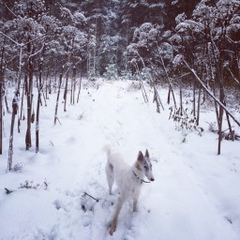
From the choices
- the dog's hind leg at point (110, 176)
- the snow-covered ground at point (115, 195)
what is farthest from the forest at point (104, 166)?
the dog's hind leg at point (110, 176)

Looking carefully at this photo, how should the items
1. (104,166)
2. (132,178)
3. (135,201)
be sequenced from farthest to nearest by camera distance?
(104,166) → (135,201) → (132,178)

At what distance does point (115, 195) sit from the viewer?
4098 millimetres

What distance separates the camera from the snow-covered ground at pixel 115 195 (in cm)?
312

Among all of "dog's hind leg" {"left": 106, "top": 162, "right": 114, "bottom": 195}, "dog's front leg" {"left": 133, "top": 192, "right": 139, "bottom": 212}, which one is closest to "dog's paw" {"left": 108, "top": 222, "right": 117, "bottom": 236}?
"dog's front leg" {"left": 133, "top": 192, "right": 139, "bottom": 212}

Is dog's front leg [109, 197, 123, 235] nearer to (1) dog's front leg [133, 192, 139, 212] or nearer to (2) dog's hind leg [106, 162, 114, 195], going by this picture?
(1) dog's front leg [133, 192, 139, 212]

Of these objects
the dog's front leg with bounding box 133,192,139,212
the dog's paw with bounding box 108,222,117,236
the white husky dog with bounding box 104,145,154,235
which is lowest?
the dog's paw with bounding box 108,222,117,236

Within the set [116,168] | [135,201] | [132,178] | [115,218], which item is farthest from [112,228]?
[116,168]

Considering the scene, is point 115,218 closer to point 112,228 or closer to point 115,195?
point 112,228

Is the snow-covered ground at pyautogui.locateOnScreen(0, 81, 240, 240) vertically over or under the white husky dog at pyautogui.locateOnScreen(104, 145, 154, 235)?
under

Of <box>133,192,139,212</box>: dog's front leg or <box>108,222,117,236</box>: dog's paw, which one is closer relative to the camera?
<box>108,222,117,236</box>: dog's paw

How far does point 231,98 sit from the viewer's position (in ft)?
48.1

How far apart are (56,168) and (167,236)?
10.8 feet

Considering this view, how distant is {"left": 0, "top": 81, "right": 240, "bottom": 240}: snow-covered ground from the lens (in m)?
3.12

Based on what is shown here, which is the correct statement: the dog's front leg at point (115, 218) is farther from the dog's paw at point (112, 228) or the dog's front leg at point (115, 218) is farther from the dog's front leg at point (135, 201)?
the dog's front leg at point (135, 201)
